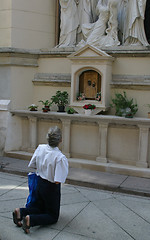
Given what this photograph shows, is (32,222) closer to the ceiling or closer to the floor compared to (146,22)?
closer to the floor

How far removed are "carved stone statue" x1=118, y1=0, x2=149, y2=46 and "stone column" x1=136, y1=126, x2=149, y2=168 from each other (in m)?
2.12

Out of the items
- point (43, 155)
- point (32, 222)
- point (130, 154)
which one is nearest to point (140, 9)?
point (130, 154)

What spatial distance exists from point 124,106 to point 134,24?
6.60ft

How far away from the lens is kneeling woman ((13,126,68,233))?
4297mm

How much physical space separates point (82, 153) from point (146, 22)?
147 inches

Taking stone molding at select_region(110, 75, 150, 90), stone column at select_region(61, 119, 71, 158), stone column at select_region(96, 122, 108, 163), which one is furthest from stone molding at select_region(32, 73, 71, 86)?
stone column at select_region(96, 122, 108, 163)

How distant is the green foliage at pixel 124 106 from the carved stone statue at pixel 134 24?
138 cm

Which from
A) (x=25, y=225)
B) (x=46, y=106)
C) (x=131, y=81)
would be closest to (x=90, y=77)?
(x=131, y=81)

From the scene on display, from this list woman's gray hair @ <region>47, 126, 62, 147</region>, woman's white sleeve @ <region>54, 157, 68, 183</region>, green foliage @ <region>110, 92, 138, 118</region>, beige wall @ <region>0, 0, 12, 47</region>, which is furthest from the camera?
beige wall @ <region>0, 0, 12, 47</region>

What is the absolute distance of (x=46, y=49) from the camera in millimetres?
8586

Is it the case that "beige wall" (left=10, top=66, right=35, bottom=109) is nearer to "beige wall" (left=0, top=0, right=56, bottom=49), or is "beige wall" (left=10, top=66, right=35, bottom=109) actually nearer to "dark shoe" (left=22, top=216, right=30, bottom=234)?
"beige wall" (left=0, top=0, right=56, bottom=49)

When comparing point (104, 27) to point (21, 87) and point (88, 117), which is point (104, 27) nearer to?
point (88, 117)

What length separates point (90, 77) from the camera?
796 centimetres

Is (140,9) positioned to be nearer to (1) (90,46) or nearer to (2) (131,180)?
(1) (90,46)
